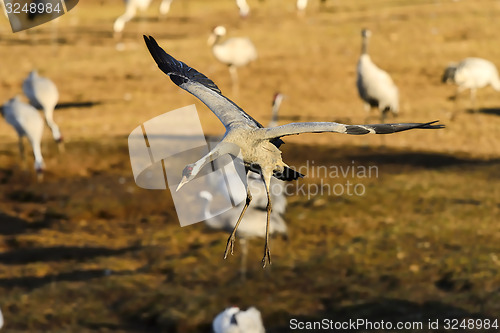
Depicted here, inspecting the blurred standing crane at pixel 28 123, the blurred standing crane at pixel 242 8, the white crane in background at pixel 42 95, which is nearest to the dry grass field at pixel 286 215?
the blurred standing crane at pixel 28 123

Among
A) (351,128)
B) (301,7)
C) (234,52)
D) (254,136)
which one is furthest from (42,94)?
(301,7)

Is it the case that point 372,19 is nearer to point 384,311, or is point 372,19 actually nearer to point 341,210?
point 341,210

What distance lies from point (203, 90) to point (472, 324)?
3.91 metres

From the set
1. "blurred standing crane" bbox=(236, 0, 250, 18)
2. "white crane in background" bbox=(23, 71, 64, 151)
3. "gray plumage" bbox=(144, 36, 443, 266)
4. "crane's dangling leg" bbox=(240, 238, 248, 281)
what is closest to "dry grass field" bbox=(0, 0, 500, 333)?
"crane's dangling leg" bbox=(240, 238, 248, 281)

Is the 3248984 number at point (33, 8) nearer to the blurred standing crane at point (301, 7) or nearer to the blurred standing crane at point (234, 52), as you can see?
the blurred standing crane at point (234, 52)

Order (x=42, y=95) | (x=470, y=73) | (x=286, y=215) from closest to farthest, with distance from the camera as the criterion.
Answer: (x=286, y=215) → (x=42, y=95) → (x=470, y=73)

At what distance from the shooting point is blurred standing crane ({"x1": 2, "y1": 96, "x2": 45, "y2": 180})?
45.8ft

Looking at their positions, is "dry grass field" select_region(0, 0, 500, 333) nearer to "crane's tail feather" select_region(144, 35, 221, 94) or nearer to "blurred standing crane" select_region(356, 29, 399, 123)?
"blurred standing crane" select_region(356, 29, 399, 123)

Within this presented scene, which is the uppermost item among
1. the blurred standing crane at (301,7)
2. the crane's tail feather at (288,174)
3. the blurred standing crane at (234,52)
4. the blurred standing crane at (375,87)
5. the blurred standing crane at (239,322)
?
the blurred standing crane at (301,7)

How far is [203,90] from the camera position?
7184mm

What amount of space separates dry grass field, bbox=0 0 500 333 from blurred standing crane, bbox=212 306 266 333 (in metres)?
1.13

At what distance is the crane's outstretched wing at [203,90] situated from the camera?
677cm

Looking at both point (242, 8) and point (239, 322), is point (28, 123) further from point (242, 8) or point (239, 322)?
point (242, 8)

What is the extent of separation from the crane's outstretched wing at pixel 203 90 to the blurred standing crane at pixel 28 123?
6744 millimetres
